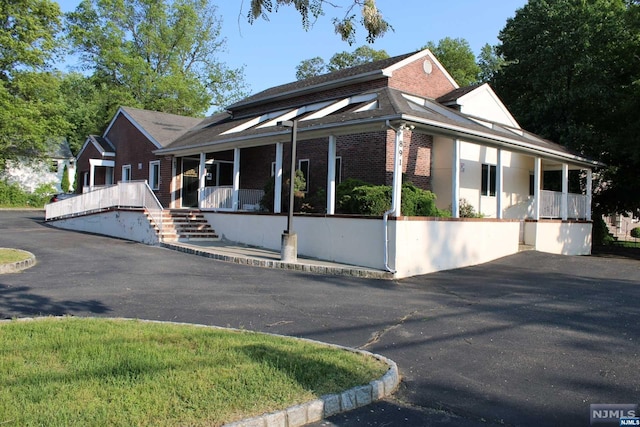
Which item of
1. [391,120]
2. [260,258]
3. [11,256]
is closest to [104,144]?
[11,256]

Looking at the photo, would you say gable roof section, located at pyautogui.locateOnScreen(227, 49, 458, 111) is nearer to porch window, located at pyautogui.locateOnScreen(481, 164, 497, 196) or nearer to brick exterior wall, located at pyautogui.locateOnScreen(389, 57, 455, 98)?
brick exterior wall, located at pyautogui.locateOnScreen(389, 57, 455, 98)

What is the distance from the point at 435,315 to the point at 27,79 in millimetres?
33488

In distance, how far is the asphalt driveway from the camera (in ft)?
15.4

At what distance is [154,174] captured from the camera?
1014 inches

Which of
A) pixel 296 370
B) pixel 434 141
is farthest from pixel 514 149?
pixel 296 370

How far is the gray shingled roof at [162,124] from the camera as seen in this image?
25.7 metres

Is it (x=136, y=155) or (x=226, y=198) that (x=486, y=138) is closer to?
(x=226, y=198)

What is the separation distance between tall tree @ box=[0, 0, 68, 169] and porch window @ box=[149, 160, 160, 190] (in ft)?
37.3

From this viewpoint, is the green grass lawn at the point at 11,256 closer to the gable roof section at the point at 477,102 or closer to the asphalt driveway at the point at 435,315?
the asphalt driveway at the point at 435,315

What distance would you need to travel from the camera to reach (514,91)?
27141 millimetres

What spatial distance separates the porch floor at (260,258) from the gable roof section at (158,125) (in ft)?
31.1

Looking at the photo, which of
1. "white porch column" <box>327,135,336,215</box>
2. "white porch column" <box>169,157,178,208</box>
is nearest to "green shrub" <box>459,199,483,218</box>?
"white porch column" <box>327,135,336,215</box>
